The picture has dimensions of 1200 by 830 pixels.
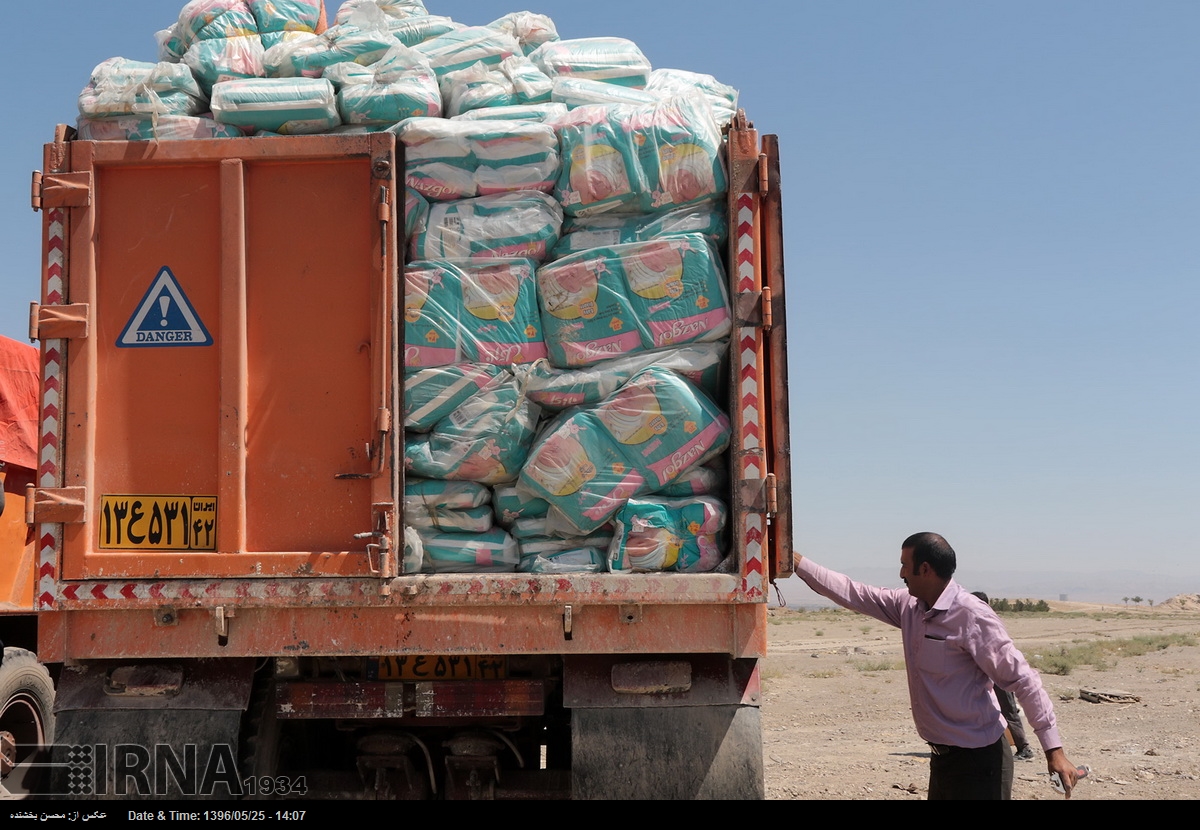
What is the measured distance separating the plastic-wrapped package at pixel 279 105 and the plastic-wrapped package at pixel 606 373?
131 centimetres

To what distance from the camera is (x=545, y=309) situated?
4.58m

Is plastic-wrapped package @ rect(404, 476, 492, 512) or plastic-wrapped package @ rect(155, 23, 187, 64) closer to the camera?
plastic-wrapped package @ rect(404, 476, 492, 512)

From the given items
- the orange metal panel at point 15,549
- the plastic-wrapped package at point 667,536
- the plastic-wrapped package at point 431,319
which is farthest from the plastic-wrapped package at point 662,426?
the orange metal panel at point 15,549

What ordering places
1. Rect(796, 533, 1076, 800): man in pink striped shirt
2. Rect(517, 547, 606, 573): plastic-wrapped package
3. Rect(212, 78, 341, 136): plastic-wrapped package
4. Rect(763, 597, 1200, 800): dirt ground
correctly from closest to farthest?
1. Rect(796, 533, 1076, 800): man in pink striped shirt
2. Rect(517, 547, 606, 573): plastic-wrapped package
3. Rect(212, 78, 341, 136): plastic-wrapped package
4. Rect(763, 597, 1200, 800): dirt ground

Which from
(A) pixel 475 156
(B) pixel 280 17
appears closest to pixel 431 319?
(A) pixel 475 156

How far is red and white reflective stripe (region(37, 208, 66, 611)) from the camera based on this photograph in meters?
4.38

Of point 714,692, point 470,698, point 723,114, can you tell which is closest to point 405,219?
point 723,114

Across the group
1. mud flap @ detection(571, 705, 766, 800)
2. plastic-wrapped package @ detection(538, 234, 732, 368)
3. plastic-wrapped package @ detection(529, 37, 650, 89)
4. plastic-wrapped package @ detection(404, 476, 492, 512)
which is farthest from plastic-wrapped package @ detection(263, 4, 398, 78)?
mud flap @ detection(571, 705, 766, 800)

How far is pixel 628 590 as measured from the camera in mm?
4273

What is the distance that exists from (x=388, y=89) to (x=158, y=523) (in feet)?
6.42

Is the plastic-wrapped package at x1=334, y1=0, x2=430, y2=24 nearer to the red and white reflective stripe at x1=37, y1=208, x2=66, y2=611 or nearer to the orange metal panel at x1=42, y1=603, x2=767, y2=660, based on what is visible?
the red and white reflective stripe at x1=37, y1=208, x2=66, y2=611

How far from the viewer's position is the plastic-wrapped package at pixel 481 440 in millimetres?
4473

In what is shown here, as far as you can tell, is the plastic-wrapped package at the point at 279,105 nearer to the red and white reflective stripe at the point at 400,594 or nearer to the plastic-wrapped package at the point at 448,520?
the plastic-wrapped package at the point at 448,520

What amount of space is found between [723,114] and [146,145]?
2364 mm
